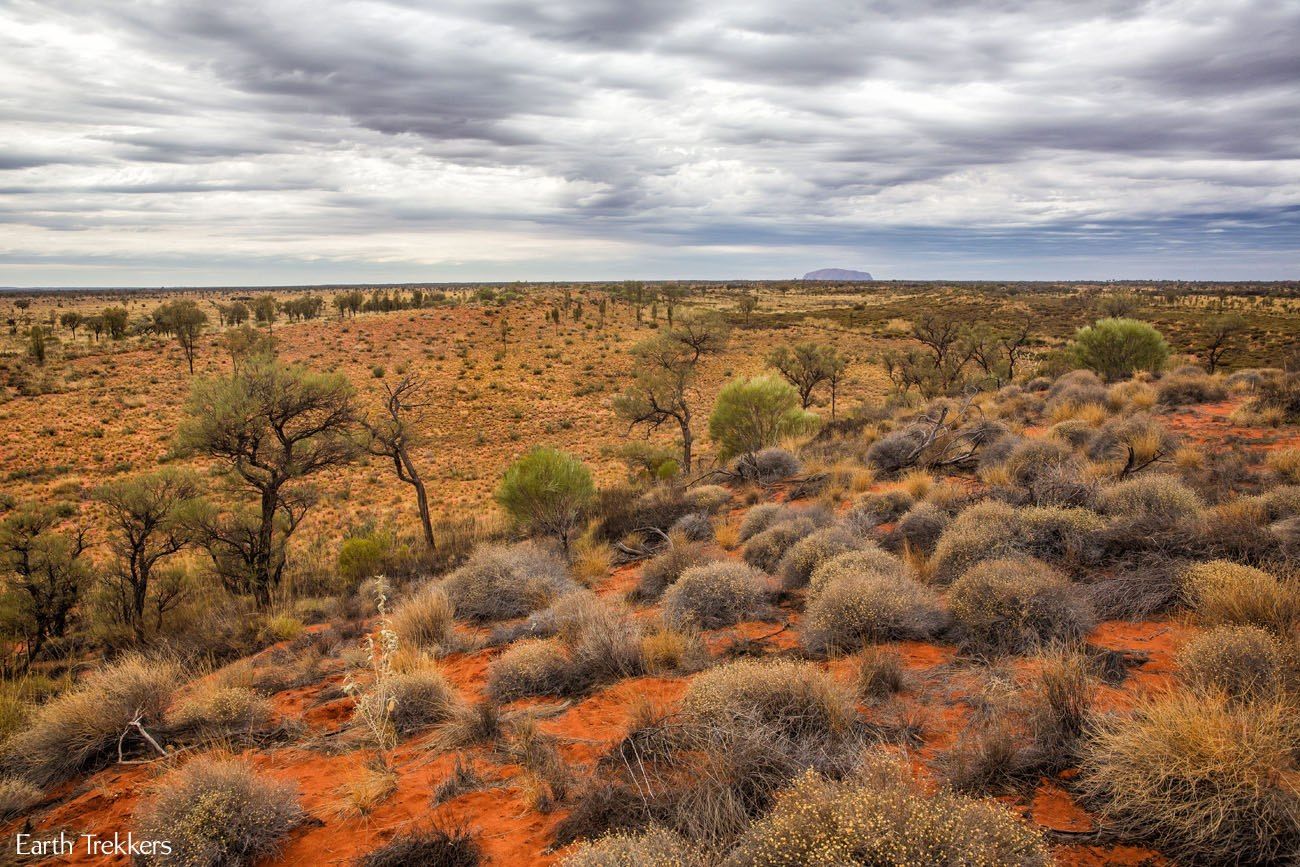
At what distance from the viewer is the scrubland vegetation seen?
3.44 m

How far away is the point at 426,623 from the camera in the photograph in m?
8.71

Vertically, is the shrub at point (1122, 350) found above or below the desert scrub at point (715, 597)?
above

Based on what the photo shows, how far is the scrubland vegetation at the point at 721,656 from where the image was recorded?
344 cm

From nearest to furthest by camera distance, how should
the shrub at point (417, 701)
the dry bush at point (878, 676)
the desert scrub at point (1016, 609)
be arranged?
the dry bush at point (878, 676) → the desert scrub at point (1016, 609) → the shrub at point (417, 701)

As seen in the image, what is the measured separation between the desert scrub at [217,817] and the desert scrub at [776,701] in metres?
3.06

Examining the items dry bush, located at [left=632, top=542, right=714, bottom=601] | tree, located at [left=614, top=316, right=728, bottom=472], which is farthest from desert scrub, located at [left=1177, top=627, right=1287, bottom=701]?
tree, located at [left=614, top=316, right=728, bottom=472]

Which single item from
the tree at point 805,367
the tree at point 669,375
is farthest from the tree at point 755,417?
the tree at point 805,367

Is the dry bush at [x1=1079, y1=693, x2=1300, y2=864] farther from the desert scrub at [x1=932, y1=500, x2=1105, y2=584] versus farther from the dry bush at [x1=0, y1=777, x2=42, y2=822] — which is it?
the dry bush at [x1=0, y1=777, x2=42, y2=822]

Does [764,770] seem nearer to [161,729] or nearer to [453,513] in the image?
[161,729]

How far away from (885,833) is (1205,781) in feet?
5.99

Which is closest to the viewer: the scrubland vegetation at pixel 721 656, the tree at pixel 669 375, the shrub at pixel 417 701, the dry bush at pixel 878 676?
the scrubland vegetation at pixel 721 656

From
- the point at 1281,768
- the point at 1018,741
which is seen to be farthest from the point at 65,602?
the point at 1281,768

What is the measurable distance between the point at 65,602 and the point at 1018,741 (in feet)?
58.0

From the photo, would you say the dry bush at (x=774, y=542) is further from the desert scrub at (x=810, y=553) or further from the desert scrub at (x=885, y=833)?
the desert scrub at (x=885, y=833)
